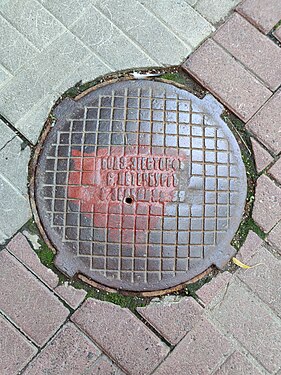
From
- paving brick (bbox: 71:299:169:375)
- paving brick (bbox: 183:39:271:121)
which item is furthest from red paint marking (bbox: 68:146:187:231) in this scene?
paving brick (bbox: 183:39:271:121)

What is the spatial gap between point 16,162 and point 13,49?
59 cm

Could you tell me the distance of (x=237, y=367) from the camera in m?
2.22

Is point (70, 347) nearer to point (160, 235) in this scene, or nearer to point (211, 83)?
point (160, 235)

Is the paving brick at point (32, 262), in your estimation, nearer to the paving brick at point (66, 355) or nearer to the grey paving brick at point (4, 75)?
the paving brick at point (66, 355)

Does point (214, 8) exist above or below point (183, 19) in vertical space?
above

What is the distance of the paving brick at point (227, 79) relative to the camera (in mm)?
2463

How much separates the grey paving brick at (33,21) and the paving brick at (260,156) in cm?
115

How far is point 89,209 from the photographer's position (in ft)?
7.25

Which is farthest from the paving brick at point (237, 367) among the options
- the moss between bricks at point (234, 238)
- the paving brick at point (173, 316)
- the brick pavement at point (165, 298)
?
the moss between bricks at point (234, 238)

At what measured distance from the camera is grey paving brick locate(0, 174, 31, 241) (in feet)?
7.50

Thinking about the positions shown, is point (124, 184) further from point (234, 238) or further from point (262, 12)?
point (262, 12)

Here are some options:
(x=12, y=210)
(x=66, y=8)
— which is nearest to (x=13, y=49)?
(x=66, y=8)

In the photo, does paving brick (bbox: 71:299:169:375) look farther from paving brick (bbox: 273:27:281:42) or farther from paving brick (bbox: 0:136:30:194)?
paving brick (bbox: 273:27:281:42)

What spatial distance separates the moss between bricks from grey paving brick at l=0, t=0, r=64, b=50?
1.02 feet
